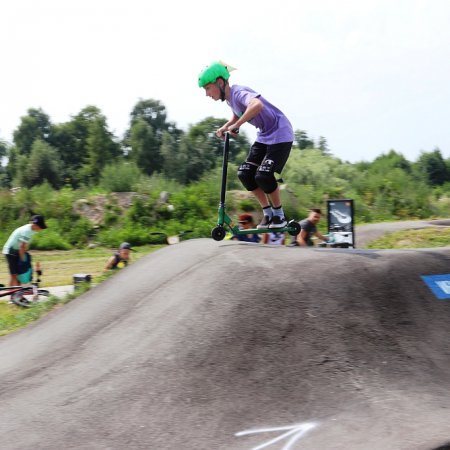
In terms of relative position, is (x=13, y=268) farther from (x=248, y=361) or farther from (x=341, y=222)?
(x=248, y=361)

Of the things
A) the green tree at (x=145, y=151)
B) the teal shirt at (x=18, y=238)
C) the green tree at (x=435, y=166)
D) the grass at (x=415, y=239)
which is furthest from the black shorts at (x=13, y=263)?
the green tree at (x=435, y=166)

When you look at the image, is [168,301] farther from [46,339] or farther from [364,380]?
[364,380]

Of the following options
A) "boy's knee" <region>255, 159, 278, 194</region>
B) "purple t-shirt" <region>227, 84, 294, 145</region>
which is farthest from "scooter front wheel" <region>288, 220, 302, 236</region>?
"purple t-shirt" <region>227, 84, 294, 145</region>

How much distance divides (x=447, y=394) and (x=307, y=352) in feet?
3.59

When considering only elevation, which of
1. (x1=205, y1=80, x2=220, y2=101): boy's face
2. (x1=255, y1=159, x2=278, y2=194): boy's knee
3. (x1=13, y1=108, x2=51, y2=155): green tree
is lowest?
(x1=255, y1=159, x2=278, y2=194): boy's knee

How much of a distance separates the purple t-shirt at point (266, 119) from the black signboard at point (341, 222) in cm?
620

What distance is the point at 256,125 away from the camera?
22.9 feet

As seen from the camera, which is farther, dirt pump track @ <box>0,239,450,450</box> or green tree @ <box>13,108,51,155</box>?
green tree @ <box>13,108,51,155</box>

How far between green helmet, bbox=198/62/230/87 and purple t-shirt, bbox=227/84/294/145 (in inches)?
8.7

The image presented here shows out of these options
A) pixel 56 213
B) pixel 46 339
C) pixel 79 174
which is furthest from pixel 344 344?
pixel 79 174

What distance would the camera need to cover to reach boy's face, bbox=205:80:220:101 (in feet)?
22.5

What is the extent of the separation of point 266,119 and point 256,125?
0.48ft

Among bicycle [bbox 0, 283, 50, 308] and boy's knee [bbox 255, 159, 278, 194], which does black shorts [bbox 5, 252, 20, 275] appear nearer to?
bicycle [bbox 0, 283, 50, 308]

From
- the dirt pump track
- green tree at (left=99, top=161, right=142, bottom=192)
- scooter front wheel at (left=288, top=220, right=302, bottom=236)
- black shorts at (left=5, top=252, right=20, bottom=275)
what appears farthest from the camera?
green tree at (left=99, top=161, right=142, bottom=192)
